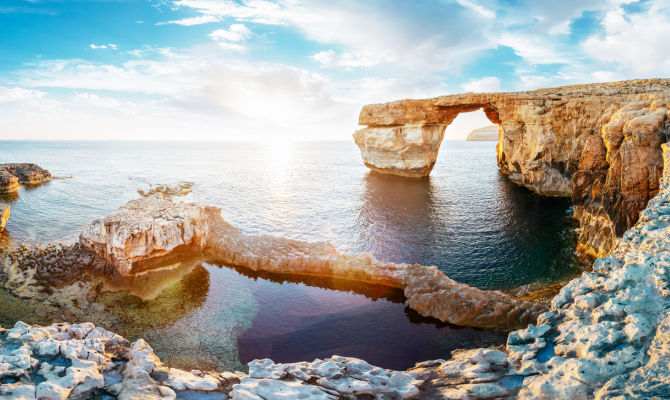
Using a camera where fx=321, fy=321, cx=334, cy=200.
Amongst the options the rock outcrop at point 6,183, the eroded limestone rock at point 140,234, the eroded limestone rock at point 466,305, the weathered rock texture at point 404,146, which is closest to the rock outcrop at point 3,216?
the eroded limestone rock at point 140,234

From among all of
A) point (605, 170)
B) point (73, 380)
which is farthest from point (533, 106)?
point (73, 380)

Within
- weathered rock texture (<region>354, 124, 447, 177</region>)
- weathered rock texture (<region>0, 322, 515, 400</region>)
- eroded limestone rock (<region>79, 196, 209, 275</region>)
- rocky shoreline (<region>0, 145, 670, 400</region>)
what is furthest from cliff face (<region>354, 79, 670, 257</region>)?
eroded limestone rock (<region>79, 196, 209, 275</region>)

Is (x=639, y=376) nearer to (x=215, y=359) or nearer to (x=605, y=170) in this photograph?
(x=215, y=359)

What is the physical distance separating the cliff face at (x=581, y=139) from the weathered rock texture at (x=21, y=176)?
5658 cm

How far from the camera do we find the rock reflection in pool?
15.1 metres

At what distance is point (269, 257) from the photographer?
942 inches

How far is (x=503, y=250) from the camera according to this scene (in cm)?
2520

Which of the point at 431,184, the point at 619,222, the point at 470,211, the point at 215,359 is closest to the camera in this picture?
the point at 215,359

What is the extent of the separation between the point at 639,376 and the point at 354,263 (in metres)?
16.7

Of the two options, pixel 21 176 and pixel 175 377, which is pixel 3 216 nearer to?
pixel 175 377

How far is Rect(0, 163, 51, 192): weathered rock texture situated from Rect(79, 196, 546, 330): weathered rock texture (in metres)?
40.0

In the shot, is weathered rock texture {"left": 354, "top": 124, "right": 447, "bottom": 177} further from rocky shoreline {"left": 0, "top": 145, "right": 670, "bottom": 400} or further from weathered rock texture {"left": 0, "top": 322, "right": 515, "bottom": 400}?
weathered rock texture {"left": 0, "top": 322, "right": 515, "bottom": 400}

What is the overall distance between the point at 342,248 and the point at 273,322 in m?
11.1

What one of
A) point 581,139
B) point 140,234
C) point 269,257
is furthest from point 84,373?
point 581,139
